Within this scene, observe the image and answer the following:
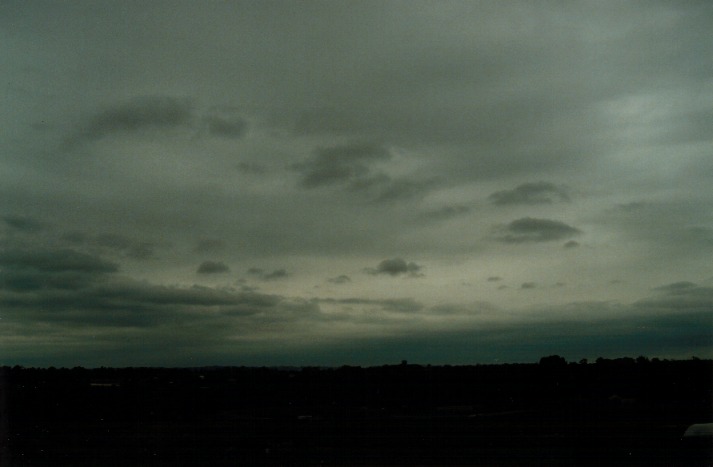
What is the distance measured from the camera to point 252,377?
63344mm

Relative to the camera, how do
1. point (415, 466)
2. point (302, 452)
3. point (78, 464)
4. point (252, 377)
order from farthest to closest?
point (252, 377) < point (302, 452) < point (78, 464) < point (415, 466)

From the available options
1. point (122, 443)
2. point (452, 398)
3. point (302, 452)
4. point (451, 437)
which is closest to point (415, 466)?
point (302, 452)

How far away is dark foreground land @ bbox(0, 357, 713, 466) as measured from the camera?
95.8 ft

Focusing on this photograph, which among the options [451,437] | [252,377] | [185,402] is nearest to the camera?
[451,437]

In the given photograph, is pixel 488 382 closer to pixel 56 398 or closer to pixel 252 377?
pixel 252 377

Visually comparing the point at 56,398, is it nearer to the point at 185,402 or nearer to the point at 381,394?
the point at 185,402

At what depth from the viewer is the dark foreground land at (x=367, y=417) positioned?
2919 cm

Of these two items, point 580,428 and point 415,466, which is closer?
point 415,466

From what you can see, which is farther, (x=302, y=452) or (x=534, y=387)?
(x=534, y=387)

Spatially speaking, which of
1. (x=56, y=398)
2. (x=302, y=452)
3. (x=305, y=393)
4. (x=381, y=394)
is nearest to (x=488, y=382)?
(x=381, y=394)

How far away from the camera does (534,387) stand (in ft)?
173

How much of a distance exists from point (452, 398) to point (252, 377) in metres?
21.4

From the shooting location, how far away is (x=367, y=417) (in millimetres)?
44219

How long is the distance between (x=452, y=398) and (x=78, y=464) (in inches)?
1267
